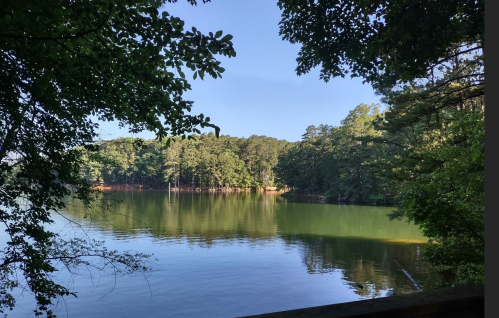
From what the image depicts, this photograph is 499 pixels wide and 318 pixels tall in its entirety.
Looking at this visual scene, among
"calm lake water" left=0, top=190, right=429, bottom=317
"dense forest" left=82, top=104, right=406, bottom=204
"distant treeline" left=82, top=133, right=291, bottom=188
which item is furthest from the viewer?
"distant treeline" left=82, top=133, right=291, bottom=188

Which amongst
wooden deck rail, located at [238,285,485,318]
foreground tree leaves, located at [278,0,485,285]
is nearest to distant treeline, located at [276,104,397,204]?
foreground tree leaves, located at [278,0,485,285]

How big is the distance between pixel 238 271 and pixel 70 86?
8.28 meters

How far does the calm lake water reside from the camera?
7.09 m

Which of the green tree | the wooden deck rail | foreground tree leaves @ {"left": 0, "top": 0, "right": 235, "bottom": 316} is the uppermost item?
the green tree

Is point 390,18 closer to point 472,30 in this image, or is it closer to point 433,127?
point 472,30

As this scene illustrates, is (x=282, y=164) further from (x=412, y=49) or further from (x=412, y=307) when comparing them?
(x=412, y=307)

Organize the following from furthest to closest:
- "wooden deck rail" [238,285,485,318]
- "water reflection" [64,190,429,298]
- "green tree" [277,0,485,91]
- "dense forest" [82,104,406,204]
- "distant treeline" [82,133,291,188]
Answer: "distant treeline" [82,133,291,188]
"dense forest" [82,104,406,204]
"water reflection" [64,190,429,298]
"green tree" [277,0,485,91]
"wooden deck rail" [238,285,485,318]

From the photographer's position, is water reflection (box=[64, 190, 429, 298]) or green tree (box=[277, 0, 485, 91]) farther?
water reflection (box=[64, 190, 429, 298])

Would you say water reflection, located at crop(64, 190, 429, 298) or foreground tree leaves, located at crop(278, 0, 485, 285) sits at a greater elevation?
foreground tree leaves, located at crop(278, 0, 485, 285)

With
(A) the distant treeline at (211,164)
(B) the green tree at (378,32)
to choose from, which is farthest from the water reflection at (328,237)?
(A) the distant treeline at (211,164)

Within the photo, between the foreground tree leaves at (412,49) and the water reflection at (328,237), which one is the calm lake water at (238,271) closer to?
the water reflection at (328,237)

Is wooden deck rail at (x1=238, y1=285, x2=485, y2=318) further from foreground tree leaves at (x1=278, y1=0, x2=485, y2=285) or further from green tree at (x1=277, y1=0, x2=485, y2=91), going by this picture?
green tree at (x1=277, y1=0, x2=485, y2=91)

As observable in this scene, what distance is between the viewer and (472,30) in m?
2.46

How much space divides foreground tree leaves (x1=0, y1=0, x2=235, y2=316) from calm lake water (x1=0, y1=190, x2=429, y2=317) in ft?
3.29
